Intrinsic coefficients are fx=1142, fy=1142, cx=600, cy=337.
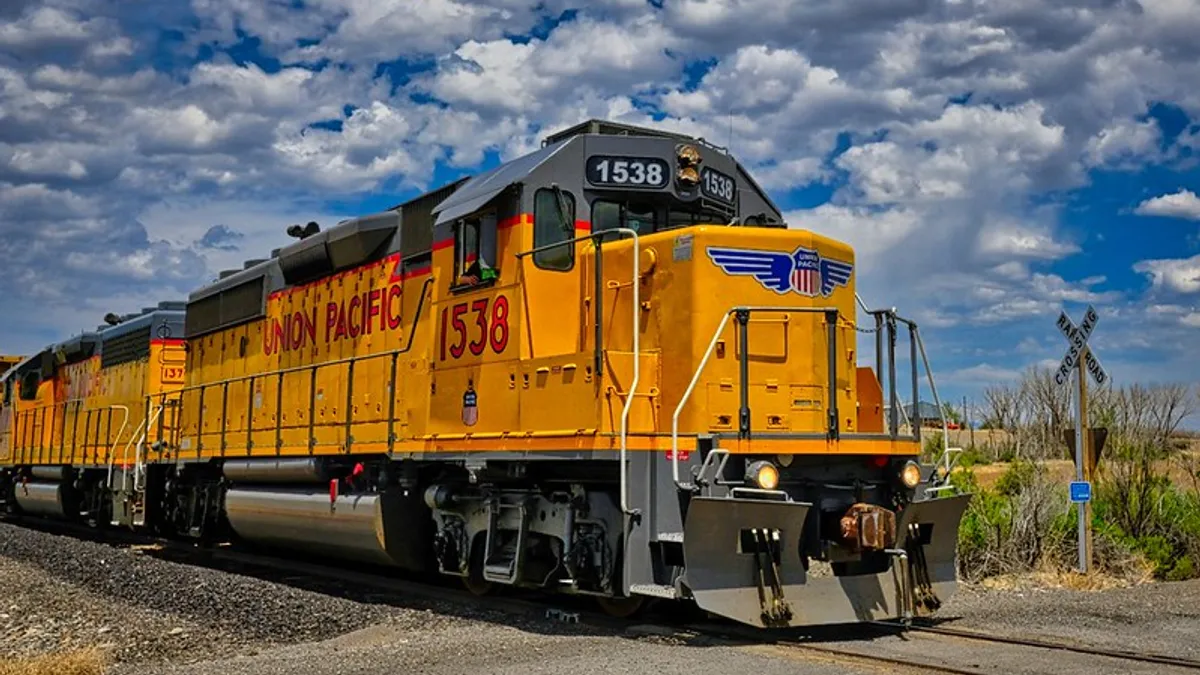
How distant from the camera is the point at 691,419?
7.43 metres

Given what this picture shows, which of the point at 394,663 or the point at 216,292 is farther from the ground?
the point at 216,292

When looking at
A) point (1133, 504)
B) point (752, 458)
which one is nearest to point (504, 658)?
point (752, 458)

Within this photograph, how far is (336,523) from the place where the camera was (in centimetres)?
1026

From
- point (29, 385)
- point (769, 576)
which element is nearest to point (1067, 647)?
point (769, 576)

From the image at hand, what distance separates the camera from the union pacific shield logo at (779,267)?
24.9ft

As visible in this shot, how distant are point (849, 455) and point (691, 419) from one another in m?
1.04

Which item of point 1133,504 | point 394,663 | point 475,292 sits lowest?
point 394,663

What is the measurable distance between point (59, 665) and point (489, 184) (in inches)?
168

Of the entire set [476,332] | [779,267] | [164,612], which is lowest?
[164,612]

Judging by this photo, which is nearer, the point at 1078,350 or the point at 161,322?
the point at 1078,350

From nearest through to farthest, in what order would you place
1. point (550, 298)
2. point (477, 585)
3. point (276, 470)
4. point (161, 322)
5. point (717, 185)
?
point (550, 298), point (717, 185), point (477, 585), point (276, 470), point (161, 322)

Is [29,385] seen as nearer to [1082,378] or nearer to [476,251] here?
[476,251]

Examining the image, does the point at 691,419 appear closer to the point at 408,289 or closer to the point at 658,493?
the point at 658,493

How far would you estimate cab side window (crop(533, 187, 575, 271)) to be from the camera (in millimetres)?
8094
